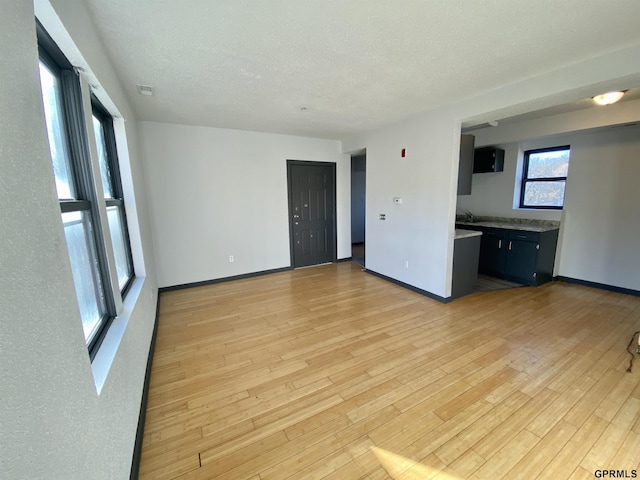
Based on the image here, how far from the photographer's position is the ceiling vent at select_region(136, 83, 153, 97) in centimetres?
254

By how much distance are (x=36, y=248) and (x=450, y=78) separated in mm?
3041

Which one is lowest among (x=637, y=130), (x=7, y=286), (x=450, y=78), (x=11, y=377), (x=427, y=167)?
(x=11, y=377)

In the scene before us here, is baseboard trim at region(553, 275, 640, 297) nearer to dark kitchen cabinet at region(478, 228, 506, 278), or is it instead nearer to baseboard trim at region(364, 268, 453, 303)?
dark kitchen cabinet at region(478, 228, 506, 278)

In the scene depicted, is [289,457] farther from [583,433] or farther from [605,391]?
[605,391]

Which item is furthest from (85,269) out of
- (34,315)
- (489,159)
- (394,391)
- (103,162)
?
(489,159)

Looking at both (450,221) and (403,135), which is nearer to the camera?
(450,221)

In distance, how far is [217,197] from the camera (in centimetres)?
430

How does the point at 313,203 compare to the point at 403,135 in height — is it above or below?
below

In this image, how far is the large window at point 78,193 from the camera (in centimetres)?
128

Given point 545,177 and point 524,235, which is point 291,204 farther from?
point 545,177

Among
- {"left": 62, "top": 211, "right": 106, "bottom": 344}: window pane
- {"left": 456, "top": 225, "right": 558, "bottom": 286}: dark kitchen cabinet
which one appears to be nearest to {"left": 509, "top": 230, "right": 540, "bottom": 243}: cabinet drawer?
{"left": 456, "top": 225, "right": 558, "bottom": 286}: dark kitchen cabinet

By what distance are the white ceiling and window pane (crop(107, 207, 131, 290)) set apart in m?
1.20

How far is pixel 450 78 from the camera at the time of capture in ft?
8.10

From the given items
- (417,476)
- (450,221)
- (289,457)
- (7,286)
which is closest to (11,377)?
(7,286)
